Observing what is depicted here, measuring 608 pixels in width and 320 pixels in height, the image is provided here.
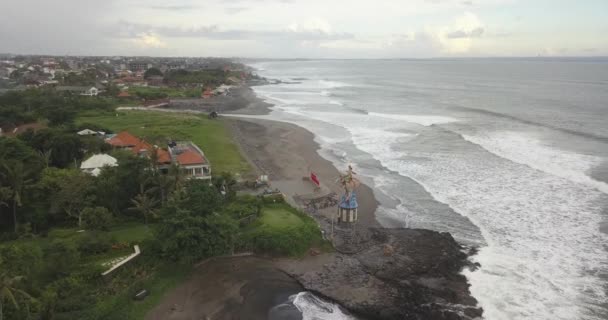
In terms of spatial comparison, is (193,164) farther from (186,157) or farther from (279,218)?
(279,218)

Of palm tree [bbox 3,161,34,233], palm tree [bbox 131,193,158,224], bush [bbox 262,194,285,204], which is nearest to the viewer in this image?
palm tree [bbox 3,161,34,233]

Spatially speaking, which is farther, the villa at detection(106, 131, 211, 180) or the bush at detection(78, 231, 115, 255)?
the villa at detection(106, 131, 211, 180)

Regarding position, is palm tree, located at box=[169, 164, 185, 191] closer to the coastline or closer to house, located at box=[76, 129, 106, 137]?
the coastline

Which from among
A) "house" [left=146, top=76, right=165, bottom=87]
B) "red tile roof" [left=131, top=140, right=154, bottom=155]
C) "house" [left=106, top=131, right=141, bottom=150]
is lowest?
"red tile roof" [left=131, top=140, right=154, bottom=155]

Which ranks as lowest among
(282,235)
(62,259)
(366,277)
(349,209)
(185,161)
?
(366,277)

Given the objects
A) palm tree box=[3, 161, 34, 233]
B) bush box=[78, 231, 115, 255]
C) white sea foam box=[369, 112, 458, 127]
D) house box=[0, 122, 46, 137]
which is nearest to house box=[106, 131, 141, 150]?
house box=[0, 122, 46, 137]


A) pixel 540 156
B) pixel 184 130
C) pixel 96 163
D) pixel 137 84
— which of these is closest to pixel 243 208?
pixel 96 163

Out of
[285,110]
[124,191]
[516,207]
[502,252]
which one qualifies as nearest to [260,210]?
[124,191]
